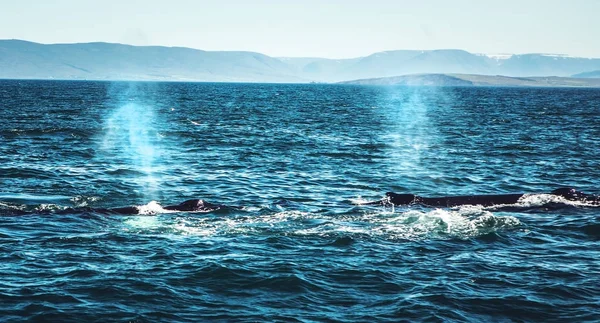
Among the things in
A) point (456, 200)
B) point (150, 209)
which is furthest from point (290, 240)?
point (456, 200)

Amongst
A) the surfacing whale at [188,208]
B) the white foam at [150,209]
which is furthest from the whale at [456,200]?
the white foam at [150,209]

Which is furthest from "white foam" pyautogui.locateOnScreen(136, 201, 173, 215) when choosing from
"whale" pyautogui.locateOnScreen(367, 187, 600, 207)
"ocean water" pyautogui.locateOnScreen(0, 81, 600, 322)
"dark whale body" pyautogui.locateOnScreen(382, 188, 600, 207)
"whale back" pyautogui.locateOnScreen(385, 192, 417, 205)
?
"whale back" pyautogui.locateOnScreen(385, 192, 417, 205)

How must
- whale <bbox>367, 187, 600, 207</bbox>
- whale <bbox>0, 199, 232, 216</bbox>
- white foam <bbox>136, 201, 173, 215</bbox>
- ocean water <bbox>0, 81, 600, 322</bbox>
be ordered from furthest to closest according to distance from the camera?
whale <bbox>367, 187, 600, 207</bbox> < white foam <bbox>136, 201, 173, 215</bbox> < whale <bbox>0, 199, 232, 216</bbox> < ocean water <bbox>0, 81, 600, 322</bbox>

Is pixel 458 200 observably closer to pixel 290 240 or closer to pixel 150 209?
pixel 290 240

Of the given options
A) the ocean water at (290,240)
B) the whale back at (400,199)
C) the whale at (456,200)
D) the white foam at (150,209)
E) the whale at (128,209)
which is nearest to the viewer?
the ocean water at (290,240)

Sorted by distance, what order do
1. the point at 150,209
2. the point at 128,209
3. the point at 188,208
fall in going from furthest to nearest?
the point at 188,208 < the point at 150,209 < the point at 128,209

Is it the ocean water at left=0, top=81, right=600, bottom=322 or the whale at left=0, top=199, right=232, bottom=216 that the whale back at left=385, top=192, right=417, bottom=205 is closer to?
the ocean water at left=0, top=81, right=600, bottom=322

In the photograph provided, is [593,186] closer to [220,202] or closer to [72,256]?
[220,202]

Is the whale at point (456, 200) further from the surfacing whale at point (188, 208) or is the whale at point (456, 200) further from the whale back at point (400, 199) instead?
the surfacing whale at point (188, 208)

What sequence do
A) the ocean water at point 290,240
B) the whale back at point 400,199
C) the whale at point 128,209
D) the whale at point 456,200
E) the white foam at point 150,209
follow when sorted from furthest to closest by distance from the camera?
the whale back at point 400,199, the whale at point 456,200, the white foam at point 150,209, the whale at point 128,209, the ocean water at point 290,240

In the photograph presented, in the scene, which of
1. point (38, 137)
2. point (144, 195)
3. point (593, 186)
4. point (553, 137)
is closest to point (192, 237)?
point (144, 195)

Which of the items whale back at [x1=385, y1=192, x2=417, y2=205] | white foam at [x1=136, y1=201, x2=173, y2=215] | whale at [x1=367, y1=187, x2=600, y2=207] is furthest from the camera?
whale back at [x1=385, y1=192, x2=417, y2=205]

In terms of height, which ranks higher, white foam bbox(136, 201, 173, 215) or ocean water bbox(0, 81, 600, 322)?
white foam bbox(136, 201, 173, 215)

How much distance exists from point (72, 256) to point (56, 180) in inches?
675
